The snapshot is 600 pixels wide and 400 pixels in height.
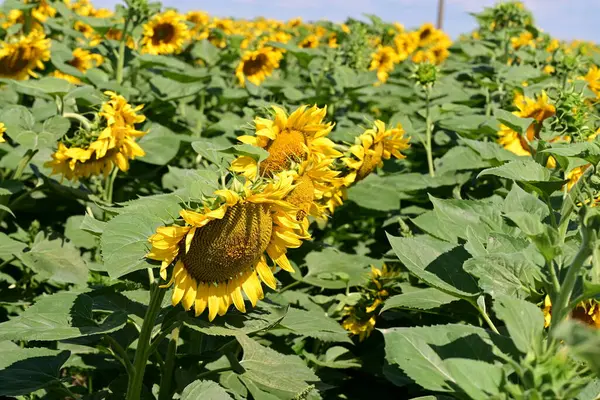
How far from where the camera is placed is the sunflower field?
117 centimetres

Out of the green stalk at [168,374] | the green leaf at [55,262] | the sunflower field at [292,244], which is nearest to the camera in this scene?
the sunflower field at [292,244]

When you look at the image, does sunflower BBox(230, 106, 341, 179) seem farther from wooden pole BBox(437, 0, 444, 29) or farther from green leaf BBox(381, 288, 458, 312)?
wooden pole BBox(437, 0, 444, 29)

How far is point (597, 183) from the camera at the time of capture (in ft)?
4.74

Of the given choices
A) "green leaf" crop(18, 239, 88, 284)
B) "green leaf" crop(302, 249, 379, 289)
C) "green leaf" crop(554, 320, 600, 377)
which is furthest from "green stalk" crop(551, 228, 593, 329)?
"green leaf" crop(18, 239, 88, 284)

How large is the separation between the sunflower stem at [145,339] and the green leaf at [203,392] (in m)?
0.11

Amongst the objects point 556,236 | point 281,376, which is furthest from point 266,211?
point 556,236

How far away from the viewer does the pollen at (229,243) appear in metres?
1.39

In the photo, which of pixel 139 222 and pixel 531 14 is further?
pixel 531 14

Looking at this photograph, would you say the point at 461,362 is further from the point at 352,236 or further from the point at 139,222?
the point at 352,236

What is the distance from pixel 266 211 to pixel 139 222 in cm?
25

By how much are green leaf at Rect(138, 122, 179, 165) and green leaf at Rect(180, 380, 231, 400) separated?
4.50 ft

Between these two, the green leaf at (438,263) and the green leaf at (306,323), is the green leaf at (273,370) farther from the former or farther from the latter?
the green leaf at (438,263)

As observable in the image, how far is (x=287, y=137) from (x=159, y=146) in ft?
3.60

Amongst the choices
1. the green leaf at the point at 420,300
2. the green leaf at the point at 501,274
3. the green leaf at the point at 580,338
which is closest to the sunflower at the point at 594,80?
the green leaf at the point at 420,300
